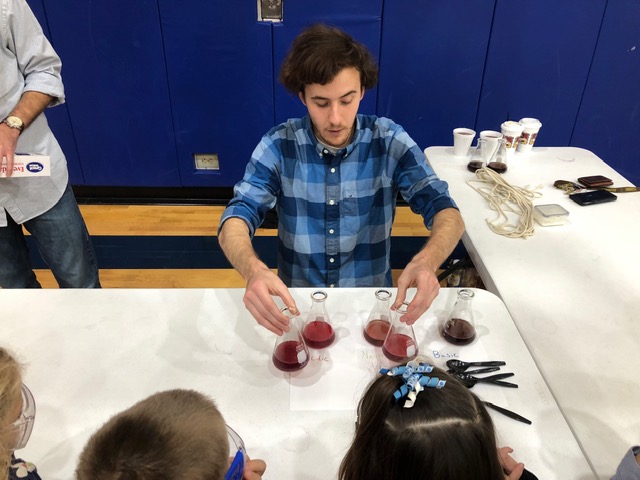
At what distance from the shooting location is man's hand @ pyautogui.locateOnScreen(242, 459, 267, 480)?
2.68 ft

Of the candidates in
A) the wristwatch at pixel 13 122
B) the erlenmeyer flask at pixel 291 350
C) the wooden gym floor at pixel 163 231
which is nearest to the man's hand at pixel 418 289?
the erlenmeyer flask at pixel 291 350

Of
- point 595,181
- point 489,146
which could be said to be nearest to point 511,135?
point 489,146

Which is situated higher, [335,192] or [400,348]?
[335,192]

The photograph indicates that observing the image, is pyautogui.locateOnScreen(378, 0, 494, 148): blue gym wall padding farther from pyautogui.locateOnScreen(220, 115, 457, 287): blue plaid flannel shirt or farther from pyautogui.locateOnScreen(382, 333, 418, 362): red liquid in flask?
pyautogui.locateOnScreen(382, 333, 418, 362): red liquid in flask

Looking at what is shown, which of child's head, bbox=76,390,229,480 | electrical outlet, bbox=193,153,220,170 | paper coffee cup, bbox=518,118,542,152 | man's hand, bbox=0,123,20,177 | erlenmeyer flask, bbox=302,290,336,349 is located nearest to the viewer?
child's head, bbox=76,390,229,480

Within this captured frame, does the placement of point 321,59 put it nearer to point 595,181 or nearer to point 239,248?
point 239,248

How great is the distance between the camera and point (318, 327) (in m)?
1.15

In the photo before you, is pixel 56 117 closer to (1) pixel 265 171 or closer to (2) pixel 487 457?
(1) pixel 265 171

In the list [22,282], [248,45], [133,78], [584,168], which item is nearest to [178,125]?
[133,78]

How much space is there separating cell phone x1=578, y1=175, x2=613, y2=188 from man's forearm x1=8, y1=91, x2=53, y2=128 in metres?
2.08

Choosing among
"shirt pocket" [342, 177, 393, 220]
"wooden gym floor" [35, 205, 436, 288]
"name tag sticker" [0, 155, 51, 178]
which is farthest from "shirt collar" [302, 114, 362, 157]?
"wooden gym floor" [35, 205, 436, 288]

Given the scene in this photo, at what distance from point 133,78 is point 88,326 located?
227cm

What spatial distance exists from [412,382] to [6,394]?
619mm

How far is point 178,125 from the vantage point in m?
3.14
